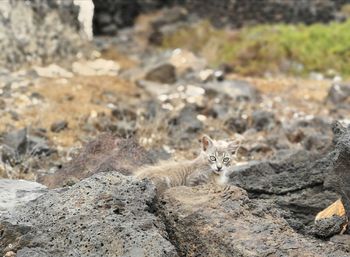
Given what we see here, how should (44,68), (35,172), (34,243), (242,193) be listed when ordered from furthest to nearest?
(44,68)
(35,172)
(242,193)
(34,243)

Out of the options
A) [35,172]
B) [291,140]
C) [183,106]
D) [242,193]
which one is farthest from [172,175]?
[183,106]

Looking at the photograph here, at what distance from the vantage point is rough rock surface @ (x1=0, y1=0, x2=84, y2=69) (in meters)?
12.3

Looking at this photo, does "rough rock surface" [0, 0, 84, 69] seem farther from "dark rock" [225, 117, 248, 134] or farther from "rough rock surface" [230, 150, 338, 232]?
"rough rock surface" [230, 150, 338, 232]

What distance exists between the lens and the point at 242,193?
4418 millimetres

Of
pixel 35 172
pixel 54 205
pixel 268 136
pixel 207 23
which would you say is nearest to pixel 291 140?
pixel 268 136

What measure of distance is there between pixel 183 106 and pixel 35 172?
426 cm

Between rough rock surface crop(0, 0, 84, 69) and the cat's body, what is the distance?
20.7ft

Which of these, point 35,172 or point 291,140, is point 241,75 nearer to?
point 291,140

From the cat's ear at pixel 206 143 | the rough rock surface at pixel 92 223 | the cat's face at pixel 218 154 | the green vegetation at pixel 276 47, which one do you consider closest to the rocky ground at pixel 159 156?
the rough rock surface at pixel 92 223

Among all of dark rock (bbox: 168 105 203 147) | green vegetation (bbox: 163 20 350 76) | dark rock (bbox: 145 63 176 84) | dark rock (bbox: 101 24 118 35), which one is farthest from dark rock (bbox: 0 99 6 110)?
dark rock (bbox: 101 24 118 35)

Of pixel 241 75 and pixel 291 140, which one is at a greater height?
pixel 291 140

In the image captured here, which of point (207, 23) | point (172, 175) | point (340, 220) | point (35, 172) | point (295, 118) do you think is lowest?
point (207, 23)

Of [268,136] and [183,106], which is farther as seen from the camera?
[183,106]

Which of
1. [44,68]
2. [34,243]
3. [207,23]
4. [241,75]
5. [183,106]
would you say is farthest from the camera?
[207,23]
